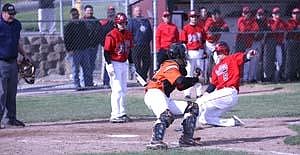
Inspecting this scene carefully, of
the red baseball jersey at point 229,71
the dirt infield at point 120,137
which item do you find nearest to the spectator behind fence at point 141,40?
the dirt infield at point 120,137

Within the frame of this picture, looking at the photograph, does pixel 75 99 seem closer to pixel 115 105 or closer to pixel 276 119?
pixel 115 105

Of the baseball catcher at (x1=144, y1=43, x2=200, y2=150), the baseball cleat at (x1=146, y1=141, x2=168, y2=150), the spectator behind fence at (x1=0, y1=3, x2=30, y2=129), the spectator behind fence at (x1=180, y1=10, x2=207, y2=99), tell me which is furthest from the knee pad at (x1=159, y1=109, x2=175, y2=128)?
the spectator behind fence at (x1=180, y1=10, x2=207, y2=99)

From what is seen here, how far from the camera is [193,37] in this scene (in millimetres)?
17953

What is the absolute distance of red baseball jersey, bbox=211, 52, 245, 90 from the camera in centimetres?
1262

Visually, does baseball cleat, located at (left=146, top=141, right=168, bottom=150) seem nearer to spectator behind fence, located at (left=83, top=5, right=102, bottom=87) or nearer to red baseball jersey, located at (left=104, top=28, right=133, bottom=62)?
red baseball jersey, located at (left=104, top=28, right=133, bottom=62)

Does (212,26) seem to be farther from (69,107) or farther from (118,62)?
(118,62)

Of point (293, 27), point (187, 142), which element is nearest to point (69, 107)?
point (187, 142)

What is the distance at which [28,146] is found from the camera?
11039 mm

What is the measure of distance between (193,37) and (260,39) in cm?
319

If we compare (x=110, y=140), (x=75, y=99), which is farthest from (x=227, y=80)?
(x=75, y=99)

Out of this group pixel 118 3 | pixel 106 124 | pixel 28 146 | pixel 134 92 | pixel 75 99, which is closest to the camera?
pixel 28 146

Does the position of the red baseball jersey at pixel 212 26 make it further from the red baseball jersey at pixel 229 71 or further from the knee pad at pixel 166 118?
the knee pad at pixel 166 118

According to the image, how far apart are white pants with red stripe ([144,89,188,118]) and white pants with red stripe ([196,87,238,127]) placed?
72.0 inches

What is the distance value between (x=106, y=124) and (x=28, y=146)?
8.59ft
